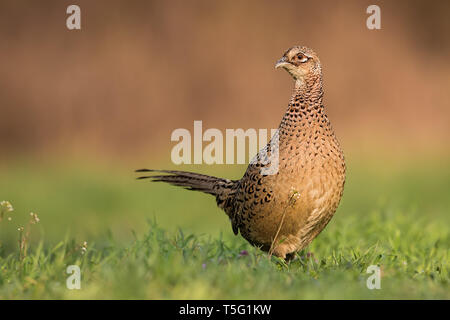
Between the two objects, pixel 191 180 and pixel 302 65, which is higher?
pixel 302 65

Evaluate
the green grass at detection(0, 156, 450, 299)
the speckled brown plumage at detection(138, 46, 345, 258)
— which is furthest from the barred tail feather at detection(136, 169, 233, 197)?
the speckled brown plumage at detection(138, 46, 345, 258)

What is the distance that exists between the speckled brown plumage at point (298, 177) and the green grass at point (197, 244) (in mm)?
204

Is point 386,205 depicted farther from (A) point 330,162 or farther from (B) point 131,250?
(B) point 131,250

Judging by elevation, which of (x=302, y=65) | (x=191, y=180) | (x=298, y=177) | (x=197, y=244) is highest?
(x=302, y=65)

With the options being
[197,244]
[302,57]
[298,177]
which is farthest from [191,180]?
[302,57]

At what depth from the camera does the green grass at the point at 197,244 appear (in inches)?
141

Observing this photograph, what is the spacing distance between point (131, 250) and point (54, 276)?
2.32 feet

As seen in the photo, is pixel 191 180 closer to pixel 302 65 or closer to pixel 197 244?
pixel 197 244

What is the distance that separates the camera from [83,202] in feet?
30.1

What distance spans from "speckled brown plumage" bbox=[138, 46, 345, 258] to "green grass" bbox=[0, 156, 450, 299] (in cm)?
20

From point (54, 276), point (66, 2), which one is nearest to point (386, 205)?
point (54, 276)

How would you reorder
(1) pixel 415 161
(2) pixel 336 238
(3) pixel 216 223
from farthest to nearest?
(1) pixel 415 161
(3) pixel 216 223
(2) pixel 336 238

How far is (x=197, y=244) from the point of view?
188 inches

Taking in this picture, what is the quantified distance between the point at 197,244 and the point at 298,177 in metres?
0.93
